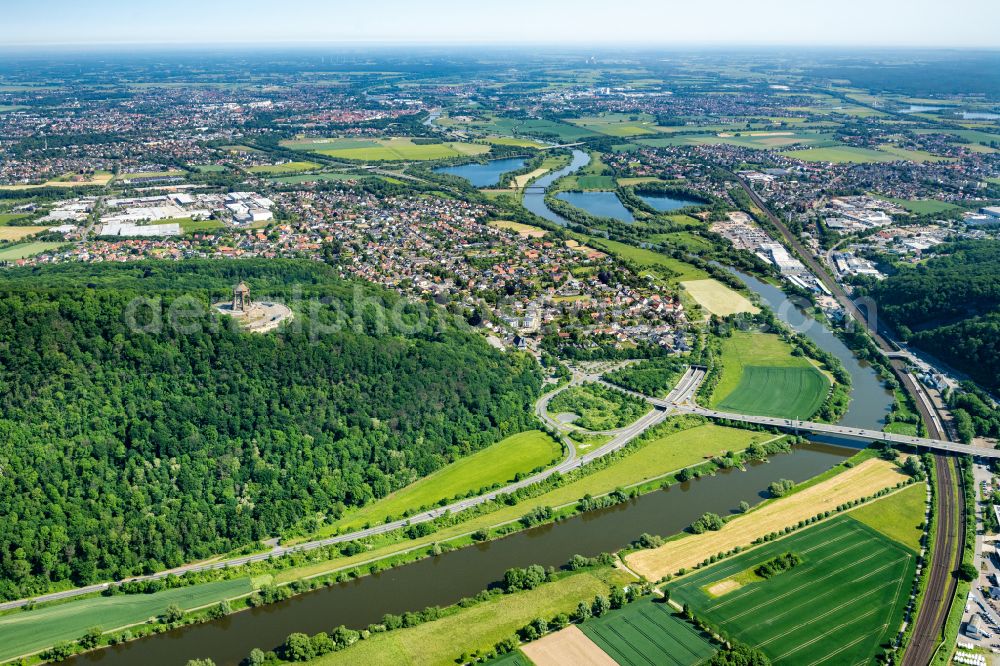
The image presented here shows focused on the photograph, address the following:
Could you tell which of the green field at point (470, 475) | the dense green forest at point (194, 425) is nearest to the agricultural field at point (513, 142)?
the dense green forest at point (194, 425)

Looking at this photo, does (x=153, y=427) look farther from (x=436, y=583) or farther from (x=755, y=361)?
(x=755, y=361)

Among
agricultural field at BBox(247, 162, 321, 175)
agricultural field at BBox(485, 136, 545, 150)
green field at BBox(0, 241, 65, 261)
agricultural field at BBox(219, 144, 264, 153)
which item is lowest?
green field at BBox(0, 241, 65, 261)

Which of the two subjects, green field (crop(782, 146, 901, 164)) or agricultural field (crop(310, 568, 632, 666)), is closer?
agricultural field (crop(310, 568, 632, 666))

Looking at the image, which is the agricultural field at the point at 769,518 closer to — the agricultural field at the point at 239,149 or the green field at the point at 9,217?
the green field at the point at 9,217

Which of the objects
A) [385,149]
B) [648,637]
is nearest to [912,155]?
[385,149]

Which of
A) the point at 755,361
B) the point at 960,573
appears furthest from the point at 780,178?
the point at 960,573

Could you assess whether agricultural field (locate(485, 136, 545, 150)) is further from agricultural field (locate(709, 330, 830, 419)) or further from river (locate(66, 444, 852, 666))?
river (locate(66, 444, 852, 666))

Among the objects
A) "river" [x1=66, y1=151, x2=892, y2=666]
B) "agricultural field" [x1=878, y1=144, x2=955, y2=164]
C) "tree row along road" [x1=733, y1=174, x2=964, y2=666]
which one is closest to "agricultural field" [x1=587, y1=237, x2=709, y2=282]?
"tree row along road" [x1=733, y1=174, x2=964, y2=666]
